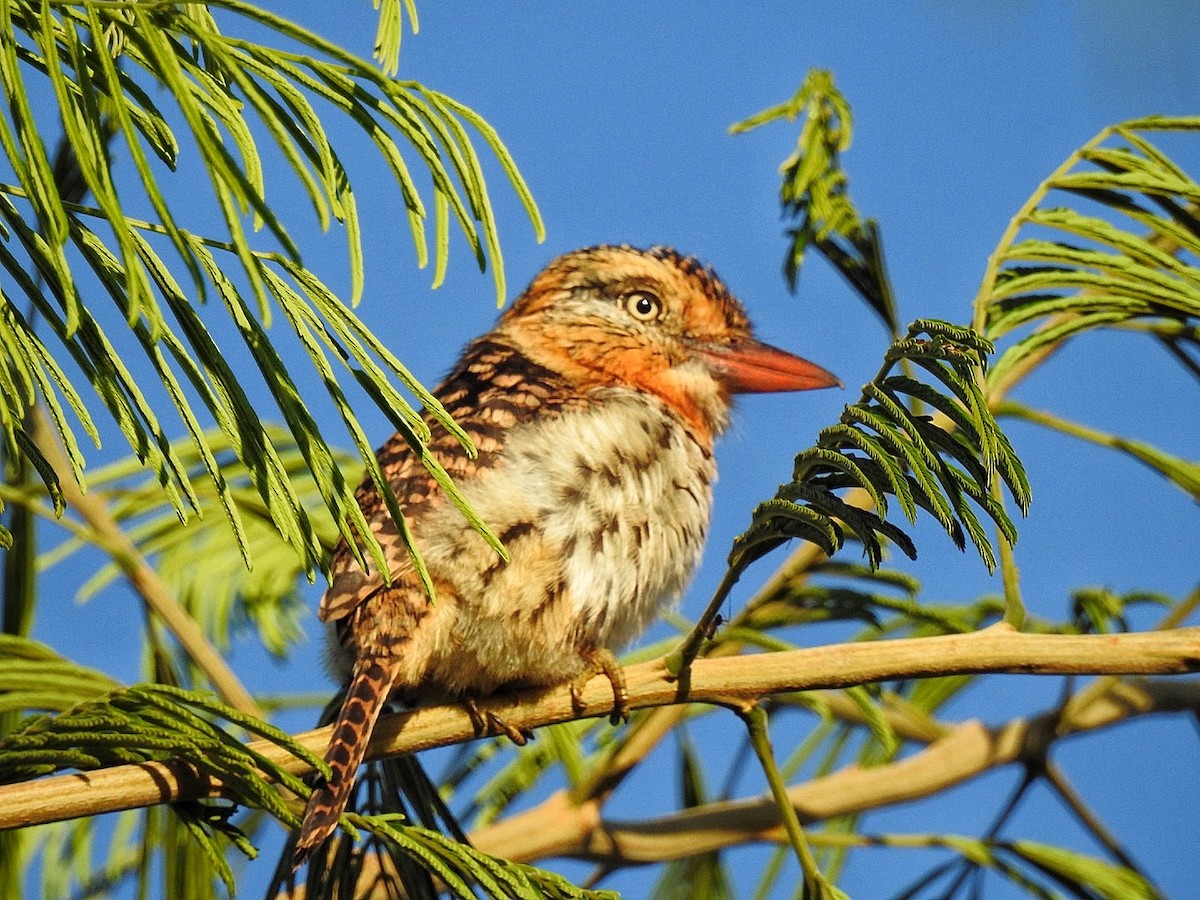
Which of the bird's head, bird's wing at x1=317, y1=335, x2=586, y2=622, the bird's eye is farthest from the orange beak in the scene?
bird's wing at x1=317, y1=335, x2=586, y2=622

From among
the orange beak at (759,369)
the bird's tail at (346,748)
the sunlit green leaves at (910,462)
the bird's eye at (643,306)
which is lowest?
the bird's tail at (346,748)

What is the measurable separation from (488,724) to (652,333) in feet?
3.67

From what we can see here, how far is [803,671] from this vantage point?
5.91 feet

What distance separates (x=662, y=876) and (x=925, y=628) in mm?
798

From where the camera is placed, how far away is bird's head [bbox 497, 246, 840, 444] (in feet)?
9.71

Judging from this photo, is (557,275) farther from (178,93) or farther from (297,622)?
(178,93)

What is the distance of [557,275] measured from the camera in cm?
330

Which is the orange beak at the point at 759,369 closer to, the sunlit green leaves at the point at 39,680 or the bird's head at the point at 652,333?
the bird's head at the point at 652,333

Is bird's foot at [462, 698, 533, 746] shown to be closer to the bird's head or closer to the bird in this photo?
the bird

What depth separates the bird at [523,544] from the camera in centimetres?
227

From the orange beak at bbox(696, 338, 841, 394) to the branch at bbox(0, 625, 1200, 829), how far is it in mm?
1108

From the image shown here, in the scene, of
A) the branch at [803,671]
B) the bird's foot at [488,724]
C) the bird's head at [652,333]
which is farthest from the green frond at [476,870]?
the bird's head at [652,333]

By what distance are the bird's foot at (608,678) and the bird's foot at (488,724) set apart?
0.10 metres

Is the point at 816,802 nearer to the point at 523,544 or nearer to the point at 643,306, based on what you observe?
the point at 523,544
